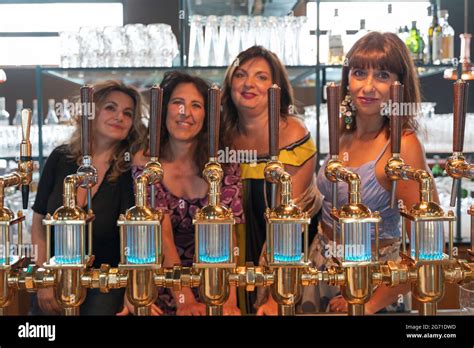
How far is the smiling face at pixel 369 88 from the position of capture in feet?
8.11

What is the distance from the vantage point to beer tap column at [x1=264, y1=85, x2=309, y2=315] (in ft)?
3.46

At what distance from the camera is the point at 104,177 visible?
8.77 ft

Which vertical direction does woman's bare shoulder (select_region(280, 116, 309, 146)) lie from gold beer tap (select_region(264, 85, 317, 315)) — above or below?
above

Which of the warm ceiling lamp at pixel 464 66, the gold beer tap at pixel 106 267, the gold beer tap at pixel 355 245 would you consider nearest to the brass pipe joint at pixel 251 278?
the gold beer tap at pixel 106 267

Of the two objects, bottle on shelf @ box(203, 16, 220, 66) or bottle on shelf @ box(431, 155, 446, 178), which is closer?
bottle on shelf @ box(203, 16, 220, 66)

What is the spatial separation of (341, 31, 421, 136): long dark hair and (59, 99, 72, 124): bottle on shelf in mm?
1268

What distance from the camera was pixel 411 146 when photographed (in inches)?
91.3

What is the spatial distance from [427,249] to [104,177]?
1801 millimetres

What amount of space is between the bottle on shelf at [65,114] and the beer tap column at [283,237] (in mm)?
2112

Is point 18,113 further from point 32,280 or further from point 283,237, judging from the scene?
point 283,237

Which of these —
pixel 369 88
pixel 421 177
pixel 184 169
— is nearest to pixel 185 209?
pixel 184 169

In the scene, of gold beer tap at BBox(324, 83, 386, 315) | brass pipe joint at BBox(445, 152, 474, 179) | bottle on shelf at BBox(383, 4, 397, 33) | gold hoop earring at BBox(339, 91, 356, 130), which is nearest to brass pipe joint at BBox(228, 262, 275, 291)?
gold beer tap at BBox(324, 83, 386, 315)

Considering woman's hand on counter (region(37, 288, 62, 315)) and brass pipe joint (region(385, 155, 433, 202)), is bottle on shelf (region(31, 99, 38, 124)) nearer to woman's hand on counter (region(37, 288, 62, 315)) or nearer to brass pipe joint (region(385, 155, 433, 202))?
woman's hand on counter (region(37, 288, 62, 315))

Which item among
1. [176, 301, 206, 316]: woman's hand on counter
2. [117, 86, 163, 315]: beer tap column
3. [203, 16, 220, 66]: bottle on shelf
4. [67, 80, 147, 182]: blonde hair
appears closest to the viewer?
[117, 86, 163, 315]: beer tap column
